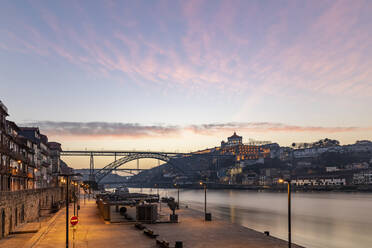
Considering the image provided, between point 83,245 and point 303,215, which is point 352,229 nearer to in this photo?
point 303,215

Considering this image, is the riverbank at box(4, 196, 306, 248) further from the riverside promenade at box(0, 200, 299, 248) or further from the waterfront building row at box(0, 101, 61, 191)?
the waterfront building row at box(0, 101, 61, 191)

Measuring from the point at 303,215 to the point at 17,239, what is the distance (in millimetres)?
80704

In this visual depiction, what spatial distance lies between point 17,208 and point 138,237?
18.4 metres

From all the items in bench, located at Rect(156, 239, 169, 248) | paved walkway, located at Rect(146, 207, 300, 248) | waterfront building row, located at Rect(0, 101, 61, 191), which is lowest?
paved walkway, located at Rect(146, 207, 300, 248)

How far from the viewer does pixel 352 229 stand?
78.0 meters

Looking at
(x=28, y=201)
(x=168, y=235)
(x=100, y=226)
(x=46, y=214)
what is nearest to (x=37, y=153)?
(x=46, y=214)

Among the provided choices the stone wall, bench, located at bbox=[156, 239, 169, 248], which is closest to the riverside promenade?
bench, located at bbox=[156, 239, 169, 248]

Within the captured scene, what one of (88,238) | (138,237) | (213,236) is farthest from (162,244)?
(88,238)

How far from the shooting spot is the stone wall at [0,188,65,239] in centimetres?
4095

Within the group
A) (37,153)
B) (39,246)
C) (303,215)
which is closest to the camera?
(39,246)

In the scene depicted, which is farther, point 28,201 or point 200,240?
point 28,201

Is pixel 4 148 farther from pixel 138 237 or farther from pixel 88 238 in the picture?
pixel 138 237

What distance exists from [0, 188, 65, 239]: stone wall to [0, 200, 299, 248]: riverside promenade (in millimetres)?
1936

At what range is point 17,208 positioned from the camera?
48.9 metres
